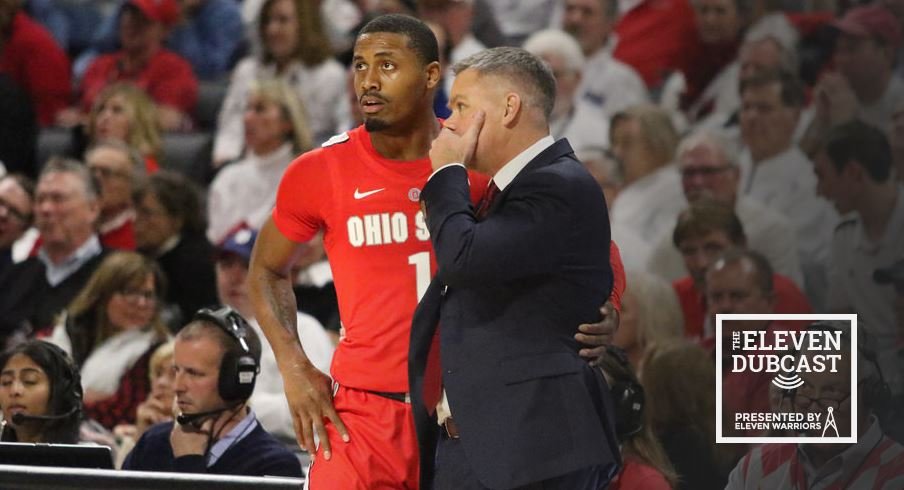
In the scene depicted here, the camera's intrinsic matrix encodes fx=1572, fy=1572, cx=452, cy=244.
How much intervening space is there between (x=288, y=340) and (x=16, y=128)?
458cm

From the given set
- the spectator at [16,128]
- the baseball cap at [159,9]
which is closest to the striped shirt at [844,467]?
the spectator at [16,128]

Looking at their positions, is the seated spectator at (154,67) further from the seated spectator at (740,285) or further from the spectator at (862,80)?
the seated spectator at (740,285)

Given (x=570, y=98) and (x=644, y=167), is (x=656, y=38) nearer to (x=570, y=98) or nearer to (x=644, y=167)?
(x=570, y=98)

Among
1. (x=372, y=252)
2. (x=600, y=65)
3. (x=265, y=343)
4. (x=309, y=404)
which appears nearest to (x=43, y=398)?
(x=265, y=343)

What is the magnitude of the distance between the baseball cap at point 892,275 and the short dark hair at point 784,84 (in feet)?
3.60

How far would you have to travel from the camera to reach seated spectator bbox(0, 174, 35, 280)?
6.80 meters

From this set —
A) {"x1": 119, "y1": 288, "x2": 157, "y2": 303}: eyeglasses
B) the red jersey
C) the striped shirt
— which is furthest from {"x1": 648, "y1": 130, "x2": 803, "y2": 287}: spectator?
the red jersey

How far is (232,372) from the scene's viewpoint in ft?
14.3

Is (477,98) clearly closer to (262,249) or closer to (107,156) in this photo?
(262,249)

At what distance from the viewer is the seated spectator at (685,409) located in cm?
417

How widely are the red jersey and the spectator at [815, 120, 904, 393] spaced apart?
1.92 m

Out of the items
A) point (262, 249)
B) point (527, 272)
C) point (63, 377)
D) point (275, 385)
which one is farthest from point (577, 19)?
point (527, 272)

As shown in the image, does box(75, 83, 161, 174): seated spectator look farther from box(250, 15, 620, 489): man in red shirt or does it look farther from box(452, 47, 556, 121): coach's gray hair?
box(452, 47, 556, 121): coach's gray hair

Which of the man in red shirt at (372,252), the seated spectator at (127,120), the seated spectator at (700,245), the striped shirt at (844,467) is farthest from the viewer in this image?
the seated spectator at (127,120)
